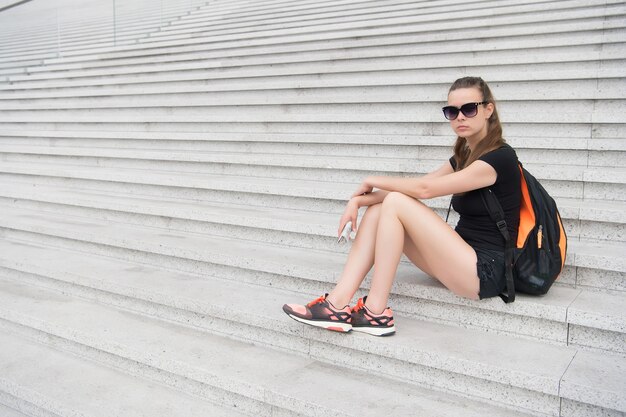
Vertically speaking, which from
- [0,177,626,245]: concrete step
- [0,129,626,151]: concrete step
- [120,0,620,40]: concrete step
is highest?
[120,0,620,40]: concrete step

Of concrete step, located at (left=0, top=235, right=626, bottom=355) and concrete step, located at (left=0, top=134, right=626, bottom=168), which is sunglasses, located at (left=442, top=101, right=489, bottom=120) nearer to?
concrete step, located at (left=0, top=235, right=626, bottom=355)

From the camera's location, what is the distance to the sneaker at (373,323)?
2.80m

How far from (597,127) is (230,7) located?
758 centimetres

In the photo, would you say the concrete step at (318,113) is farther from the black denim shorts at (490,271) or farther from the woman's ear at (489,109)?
the black denim shorts at (490,271)

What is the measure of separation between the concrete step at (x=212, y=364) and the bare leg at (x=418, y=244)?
429mm

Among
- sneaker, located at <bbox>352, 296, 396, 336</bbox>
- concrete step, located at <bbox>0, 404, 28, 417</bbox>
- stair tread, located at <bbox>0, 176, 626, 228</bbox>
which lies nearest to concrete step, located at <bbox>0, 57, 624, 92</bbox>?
stair tread, located at <bbox>0, 176, 626, 228</bbox>

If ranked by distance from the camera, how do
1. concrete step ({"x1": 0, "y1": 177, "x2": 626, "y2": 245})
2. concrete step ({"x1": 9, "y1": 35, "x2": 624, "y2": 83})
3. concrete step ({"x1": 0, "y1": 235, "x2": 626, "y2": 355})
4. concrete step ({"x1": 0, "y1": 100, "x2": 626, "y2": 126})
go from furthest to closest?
concrete step ({"x1": 9, "y1": 35, "x2": 624, "y2": 83}) → concrete step ({"x1": 0, "y1": 100, "x2": 626, "y2": 126}) → concrete step ({"x1": 0, "y1": 177, "x2": 626, "y2": 245}) → concrete step ({"x1": 0, "y1": 235, "x2": 626, "y2": 355})

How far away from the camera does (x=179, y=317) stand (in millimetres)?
3400

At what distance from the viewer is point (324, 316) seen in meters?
2.81

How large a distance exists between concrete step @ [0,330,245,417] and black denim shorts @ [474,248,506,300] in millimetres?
1258

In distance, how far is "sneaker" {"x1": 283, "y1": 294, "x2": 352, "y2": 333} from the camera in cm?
281

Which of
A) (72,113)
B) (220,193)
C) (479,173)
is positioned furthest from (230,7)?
(479,173)

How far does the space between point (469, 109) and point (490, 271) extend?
2.48ft

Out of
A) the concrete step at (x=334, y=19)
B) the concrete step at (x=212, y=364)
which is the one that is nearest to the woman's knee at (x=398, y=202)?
the concrete step at (x=212, y=364)
